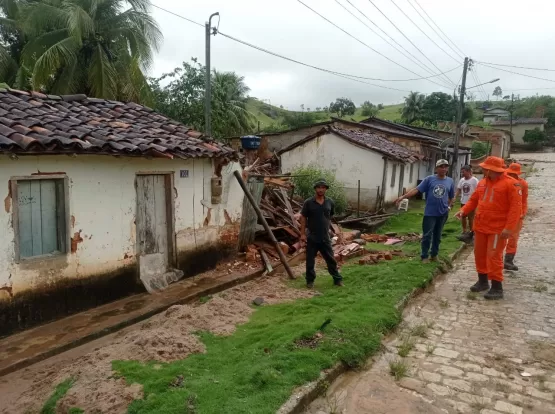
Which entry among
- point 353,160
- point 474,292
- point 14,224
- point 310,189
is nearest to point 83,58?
point 310,189

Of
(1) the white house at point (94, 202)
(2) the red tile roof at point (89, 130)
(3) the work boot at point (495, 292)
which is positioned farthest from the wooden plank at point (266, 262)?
(3) the work boot at point (495, 292)

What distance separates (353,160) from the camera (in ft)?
63.7

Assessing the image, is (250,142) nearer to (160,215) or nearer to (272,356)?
(160,215)

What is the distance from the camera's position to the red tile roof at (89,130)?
214 inches

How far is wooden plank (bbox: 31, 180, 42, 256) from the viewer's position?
5816 millimetres

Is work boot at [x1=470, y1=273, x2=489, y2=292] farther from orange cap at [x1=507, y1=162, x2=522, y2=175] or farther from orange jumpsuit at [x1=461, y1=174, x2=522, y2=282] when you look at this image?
orange cap at [x1=507, y1=162, x2=522, y2=175]

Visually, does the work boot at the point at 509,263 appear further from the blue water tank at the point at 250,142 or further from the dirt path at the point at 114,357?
the blue water tank at the point at 250,142

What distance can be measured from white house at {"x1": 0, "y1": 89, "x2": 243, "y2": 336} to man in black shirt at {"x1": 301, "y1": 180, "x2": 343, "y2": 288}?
213 centimetres

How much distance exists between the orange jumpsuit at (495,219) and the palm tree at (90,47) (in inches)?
533

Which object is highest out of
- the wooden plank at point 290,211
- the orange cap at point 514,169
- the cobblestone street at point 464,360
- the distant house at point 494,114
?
the distant house at point 494,114

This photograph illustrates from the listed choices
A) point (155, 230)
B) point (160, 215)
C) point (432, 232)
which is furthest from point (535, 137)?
point (155, 230)

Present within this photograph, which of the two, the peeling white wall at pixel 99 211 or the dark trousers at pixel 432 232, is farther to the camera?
the dark trousers at pixel 432 232

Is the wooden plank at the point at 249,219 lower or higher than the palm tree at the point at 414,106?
lower

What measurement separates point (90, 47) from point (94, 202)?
12.7m
